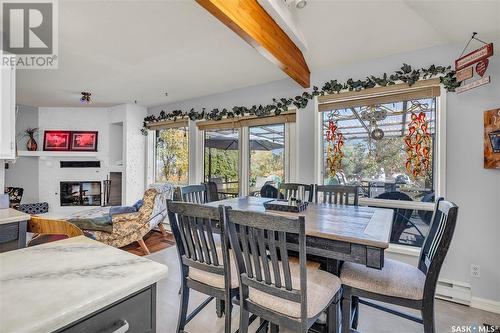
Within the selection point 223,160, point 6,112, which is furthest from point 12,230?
point 223,160

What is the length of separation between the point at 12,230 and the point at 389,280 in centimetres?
277

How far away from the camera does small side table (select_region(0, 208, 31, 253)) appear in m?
1.86

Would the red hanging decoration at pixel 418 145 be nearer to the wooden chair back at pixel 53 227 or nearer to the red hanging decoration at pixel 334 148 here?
the red hanging decoration at pixel 334 148

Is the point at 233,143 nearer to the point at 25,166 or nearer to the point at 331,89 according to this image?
the point at 331,89

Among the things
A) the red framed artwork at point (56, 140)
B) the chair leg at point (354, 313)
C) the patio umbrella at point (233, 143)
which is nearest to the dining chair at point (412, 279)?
the chair leg at point (354, 313)

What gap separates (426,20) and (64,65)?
13.2 feet

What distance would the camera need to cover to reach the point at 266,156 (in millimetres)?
3885

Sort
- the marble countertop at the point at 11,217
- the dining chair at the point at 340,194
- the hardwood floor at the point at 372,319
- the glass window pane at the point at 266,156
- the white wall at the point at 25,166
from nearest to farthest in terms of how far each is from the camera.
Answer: the marble countertop at the point at 11,217
the hardwood floor at the point at 372,319
the dining chair at the point at 340,194
the glass window pane at the point at 266,156
the white wall at the point at 25,166

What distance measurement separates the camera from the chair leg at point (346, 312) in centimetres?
160

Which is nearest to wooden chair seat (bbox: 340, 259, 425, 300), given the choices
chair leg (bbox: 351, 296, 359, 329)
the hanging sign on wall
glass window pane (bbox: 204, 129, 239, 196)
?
chair leg (bbox: 351, 296, 359, 329)

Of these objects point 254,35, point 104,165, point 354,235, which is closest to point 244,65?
point 254,35

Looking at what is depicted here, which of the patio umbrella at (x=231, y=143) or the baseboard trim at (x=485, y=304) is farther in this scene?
Result: the patio umbrella at (x=231, y=143)

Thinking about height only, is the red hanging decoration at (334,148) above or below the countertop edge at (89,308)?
above

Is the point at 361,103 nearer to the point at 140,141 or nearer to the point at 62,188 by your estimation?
the point at 140,141
